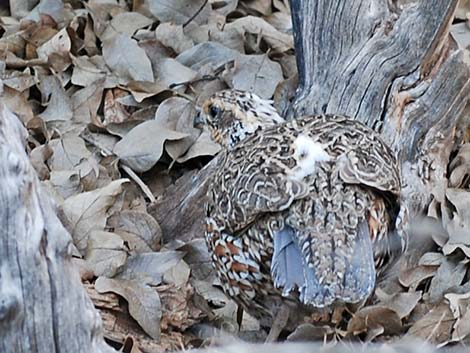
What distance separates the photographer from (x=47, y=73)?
19.7 ft

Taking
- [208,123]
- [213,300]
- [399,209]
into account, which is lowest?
[213,300]

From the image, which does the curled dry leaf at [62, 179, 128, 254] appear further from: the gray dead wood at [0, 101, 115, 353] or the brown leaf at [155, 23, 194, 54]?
the gray dead wood at [0, 101, 115, 353]

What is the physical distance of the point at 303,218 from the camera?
157 inches

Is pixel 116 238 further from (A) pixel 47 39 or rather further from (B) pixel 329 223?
(A) pixel 47 39

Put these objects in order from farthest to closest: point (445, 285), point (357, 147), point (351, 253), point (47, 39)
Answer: point (47, 39) < point (445, 285) < point (357, 147) < point (351, 253)

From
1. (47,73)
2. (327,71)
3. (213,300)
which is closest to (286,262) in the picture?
(213,300)

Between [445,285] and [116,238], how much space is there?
1384 mm

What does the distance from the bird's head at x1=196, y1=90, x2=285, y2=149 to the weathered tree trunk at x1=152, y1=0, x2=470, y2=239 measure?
0.19m

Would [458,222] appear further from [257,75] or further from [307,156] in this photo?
[257,75]

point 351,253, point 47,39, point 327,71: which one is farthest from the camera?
point 47,39

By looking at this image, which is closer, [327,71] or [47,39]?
[327,71]

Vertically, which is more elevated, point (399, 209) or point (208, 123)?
point (399, 209)

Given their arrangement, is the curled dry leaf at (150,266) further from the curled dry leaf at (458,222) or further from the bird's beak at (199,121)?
the curled dry leaf at (458,222)

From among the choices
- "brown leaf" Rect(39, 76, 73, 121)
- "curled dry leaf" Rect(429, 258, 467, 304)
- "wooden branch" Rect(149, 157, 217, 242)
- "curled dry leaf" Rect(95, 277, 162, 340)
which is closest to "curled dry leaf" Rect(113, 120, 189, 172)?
"wooden branch" Rect(149, 157, 217, 242)
